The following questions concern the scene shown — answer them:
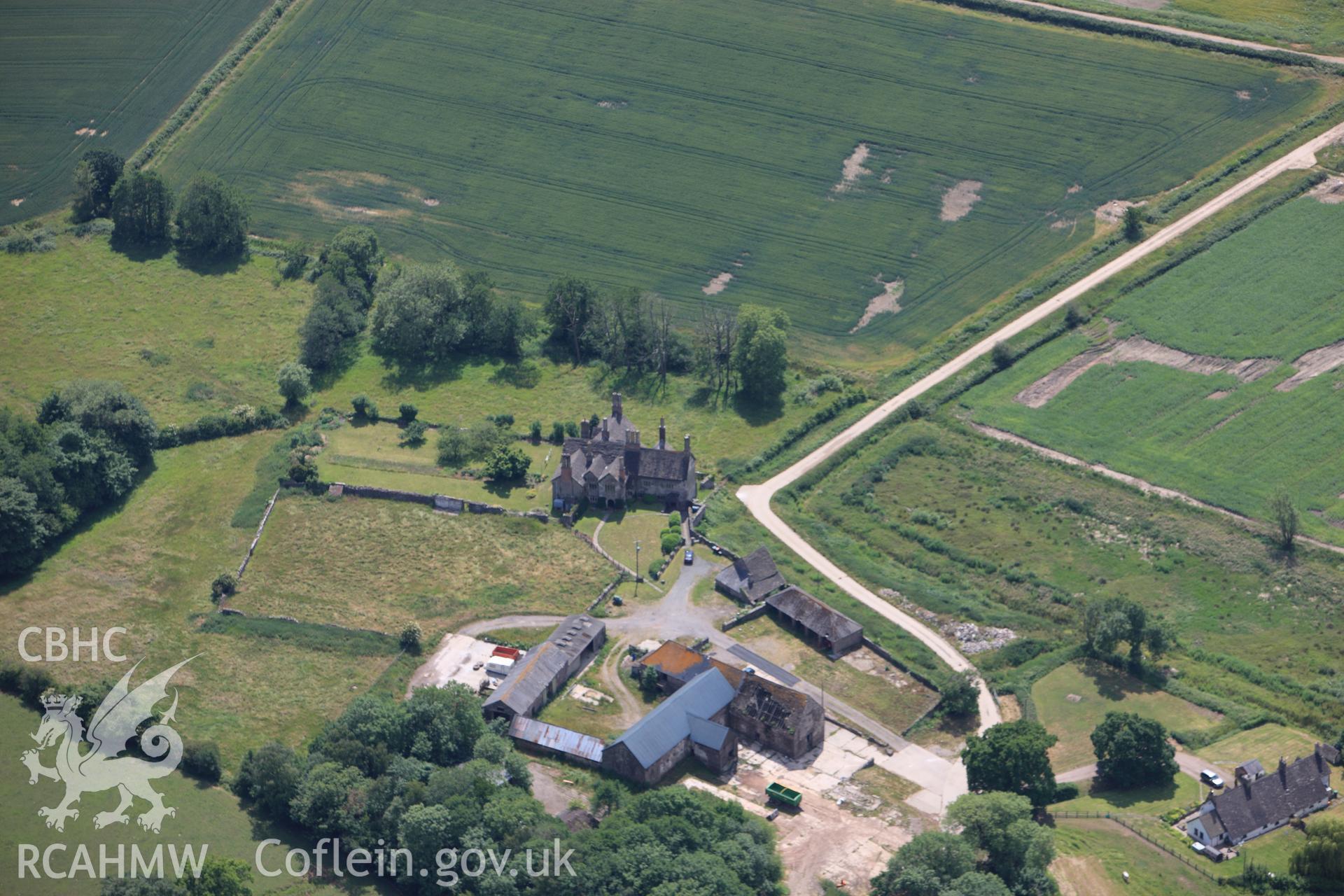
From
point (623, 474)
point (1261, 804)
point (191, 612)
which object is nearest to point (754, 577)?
point (623, 474)

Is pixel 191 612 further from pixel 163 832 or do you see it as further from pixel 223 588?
pixel 163 832

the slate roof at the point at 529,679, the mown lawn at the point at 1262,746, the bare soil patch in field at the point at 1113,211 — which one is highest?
the bare soil patch in field at the point at 1113,211

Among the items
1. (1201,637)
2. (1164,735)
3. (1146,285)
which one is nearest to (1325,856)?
(1164,735)

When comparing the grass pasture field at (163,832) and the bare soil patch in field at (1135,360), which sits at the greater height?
the bare soil patch in field at (1135,360)

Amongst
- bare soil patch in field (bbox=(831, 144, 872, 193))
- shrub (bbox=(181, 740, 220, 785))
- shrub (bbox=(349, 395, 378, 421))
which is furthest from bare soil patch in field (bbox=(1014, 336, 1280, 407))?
shrub (bbox=(181, 740, 220, 785))

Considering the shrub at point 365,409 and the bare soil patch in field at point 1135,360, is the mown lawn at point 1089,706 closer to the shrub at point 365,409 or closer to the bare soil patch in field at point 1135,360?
the bare soil patch in field at point 1135,360

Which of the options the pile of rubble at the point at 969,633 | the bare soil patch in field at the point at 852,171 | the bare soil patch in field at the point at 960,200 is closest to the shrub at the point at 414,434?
the pile of rubble at the point at 969,633

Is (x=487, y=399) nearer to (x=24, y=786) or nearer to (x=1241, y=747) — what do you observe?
(x=24, y=786)

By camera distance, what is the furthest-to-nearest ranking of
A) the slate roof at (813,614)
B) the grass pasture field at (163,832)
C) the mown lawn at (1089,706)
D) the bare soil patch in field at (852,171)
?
the bare soil patch in field at (852,171) < the slate roof at (813,614) < the mown lawn at (1089,706) < the grass pasture field at (163,832)
